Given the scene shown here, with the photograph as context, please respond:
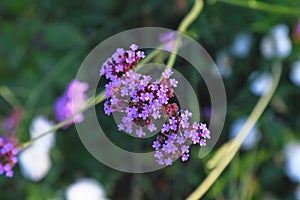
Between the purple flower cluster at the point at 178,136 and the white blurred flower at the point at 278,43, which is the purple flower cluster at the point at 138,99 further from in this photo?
the white blurred flower at the point at 278,43

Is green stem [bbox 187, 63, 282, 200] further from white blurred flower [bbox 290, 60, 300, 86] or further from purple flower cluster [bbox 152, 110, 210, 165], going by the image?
purple flower cluster [bbox 152, 110, 210, 165]

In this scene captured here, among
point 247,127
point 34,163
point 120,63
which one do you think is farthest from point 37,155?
point 120,63

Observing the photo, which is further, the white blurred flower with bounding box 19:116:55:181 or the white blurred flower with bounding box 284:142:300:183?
the white blurred flower with bounding box 284:142:300:183

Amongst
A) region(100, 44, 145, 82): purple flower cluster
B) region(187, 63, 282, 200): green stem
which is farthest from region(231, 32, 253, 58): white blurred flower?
region(100, 44, 145, 82): purple flower cluster

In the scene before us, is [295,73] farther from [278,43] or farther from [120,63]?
[120,63]

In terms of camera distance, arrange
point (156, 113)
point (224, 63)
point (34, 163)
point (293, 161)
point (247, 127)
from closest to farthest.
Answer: point (156, 113)
point (247, 127)
point (34, 163)
point (293, 161)
point (224, 63)

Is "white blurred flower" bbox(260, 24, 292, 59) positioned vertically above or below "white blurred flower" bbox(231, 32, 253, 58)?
below

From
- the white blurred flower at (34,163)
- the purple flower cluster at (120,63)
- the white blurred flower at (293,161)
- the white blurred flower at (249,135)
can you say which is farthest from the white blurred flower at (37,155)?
the purple flower cluster at (120,63)
